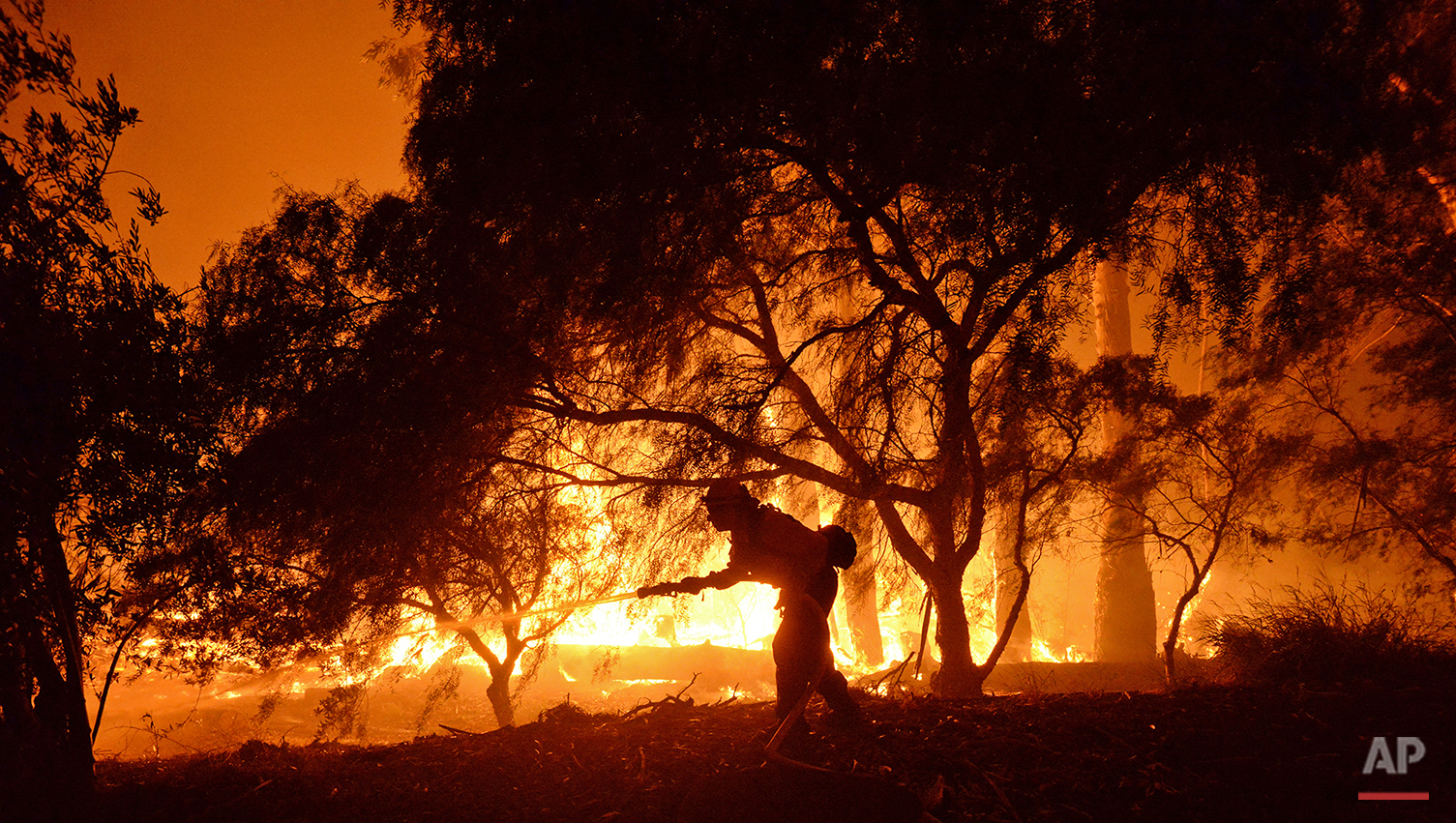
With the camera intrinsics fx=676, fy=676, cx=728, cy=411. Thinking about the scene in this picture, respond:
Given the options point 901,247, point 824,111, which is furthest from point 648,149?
point 901,247

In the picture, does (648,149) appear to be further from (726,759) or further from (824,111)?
(726,759)

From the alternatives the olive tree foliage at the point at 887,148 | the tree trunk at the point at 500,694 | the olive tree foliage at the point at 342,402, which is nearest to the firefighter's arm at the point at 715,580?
the olive tree foliage at the point at 887,148

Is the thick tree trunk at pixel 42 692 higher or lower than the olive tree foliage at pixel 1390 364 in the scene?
lower

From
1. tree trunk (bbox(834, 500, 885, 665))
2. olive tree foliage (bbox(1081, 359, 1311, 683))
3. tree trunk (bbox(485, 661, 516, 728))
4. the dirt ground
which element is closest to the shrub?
the dirt ground

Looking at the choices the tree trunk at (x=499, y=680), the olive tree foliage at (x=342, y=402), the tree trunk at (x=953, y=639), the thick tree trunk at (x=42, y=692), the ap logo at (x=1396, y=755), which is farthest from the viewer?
the tree trunk at (x=499, y=680)

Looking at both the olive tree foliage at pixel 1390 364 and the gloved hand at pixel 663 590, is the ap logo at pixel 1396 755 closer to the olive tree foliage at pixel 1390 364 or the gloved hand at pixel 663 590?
the gloved hand at pixel 663 590

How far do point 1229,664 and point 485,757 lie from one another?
20.7 ft

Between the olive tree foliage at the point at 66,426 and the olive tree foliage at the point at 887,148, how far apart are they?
7.06 ft

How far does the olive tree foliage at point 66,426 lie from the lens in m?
3.67

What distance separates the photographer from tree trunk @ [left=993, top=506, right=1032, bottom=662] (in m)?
10.1

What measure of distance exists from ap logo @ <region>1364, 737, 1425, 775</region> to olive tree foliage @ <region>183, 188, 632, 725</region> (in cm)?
561

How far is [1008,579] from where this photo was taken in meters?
13.5

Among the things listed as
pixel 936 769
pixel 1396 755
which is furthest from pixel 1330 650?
pixel 936 769

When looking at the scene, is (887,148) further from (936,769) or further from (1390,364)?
(1390,364)
